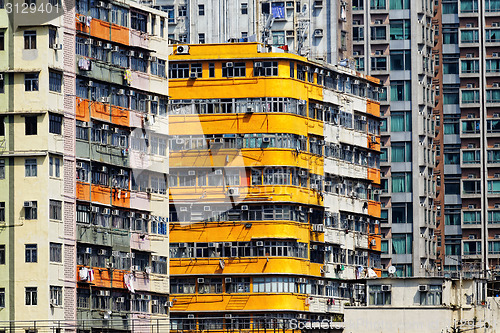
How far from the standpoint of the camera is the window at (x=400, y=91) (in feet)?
543

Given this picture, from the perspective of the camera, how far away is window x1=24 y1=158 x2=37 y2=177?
97.9 metres

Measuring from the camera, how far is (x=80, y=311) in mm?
100812

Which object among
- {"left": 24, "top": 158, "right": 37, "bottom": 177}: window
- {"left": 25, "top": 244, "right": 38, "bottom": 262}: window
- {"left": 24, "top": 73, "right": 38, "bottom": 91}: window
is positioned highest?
{"left": 24, "top": 73, "right": 38, "bottom": 91}: window

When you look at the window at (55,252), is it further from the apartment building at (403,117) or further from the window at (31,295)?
the apartment building at (403,117)

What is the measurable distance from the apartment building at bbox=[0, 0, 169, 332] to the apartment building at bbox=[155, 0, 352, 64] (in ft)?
137

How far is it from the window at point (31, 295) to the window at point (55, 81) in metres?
11.4

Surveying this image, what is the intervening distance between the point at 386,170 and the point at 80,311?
6800 cm

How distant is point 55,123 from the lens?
9931 centimetres

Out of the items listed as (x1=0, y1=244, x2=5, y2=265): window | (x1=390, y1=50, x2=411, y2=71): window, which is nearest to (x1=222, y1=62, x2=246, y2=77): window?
(x1=0, y1=244, x2=5, y2=265): window

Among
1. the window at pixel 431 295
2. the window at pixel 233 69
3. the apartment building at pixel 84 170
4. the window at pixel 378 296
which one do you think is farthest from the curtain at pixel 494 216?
the apartment building at pixel 84 170

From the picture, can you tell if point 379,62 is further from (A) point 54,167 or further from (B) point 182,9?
(A) point 54,167

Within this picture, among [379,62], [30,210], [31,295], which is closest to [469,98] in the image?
[379,62]

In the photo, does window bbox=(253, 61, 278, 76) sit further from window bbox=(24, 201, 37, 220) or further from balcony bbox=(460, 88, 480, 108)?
balcony bbox=(460, 88, 480, 108)

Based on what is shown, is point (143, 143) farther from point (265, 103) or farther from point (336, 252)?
point (336, 252)
